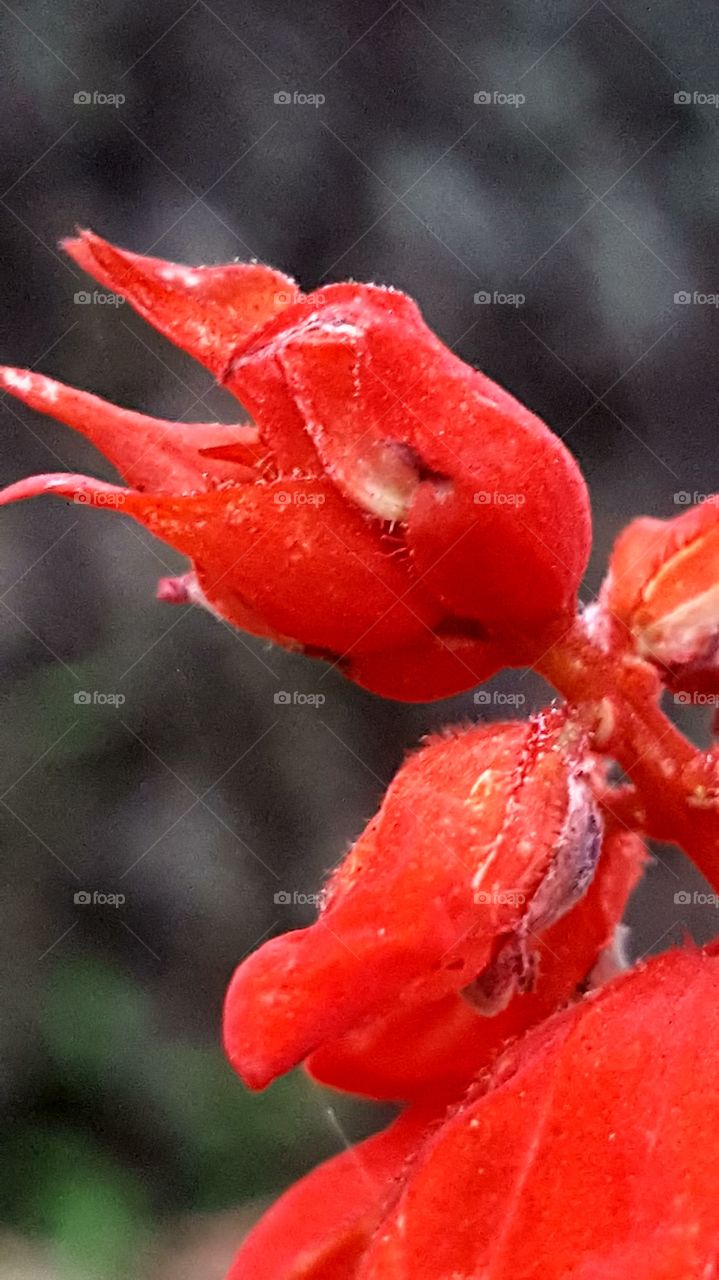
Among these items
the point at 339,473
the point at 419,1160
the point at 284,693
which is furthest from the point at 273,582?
the point at 284,693

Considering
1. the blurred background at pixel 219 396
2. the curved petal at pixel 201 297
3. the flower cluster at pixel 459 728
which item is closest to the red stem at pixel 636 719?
the flower cluster at pixel 459 728

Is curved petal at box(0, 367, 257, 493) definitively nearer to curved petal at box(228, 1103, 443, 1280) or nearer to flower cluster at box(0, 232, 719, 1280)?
flower cluster at box(0, 232, 719, 1280)

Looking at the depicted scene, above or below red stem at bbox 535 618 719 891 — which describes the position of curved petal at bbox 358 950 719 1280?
below

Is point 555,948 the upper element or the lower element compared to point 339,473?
lower

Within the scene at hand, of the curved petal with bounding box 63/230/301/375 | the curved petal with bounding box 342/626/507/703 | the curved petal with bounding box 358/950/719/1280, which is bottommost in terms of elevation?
the curved petal with bounding box 358/950/719/1280

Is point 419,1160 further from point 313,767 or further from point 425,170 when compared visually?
point 425,170

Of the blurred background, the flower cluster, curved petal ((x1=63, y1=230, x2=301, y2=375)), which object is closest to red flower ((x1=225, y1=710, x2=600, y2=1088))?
the flower cluster
